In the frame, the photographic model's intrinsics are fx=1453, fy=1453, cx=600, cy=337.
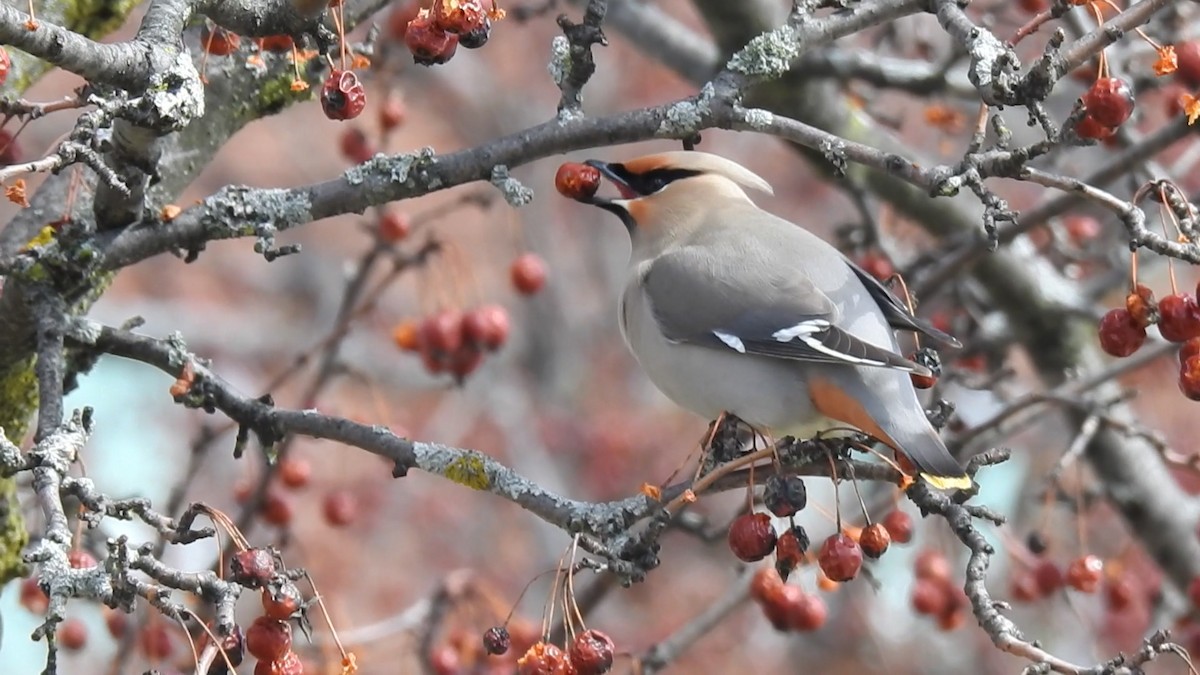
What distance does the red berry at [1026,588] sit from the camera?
12.2 feet

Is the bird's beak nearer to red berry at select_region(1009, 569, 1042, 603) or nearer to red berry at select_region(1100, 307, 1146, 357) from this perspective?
red berry at select_region(1100, 307, 1146, 357)

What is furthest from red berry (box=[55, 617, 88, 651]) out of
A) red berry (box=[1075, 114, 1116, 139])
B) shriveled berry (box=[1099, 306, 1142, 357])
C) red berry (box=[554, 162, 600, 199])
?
red berry (box=[1075, 114, 1116, 139])

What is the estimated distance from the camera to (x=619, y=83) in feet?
29.1

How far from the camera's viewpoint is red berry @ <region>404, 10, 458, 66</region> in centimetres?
217

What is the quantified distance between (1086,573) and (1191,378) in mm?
1083

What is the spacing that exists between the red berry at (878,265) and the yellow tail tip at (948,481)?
134cm

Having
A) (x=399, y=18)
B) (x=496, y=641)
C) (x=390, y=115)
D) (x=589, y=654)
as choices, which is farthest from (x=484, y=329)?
(x=589, y=654)

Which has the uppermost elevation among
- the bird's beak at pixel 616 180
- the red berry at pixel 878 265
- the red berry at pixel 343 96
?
the red berry at pixel 343 96

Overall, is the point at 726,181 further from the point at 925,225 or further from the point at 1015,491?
the point at 1015,491

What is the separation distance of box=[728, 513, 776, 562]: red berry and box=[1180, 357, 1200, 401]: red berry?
2.24 ft

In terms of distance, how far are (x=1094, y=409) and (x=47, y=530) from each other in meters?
2.26

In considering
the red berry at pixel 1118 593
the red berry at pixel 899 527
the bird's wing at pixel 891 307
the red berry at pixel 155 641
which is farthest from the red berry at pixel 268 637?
the red berry at pixel 1118 593

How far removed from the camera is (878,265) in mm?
3695

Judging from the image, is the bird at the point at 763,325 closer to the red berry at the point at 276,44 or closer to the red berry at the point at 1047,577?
the red berry at the point at 276,44
